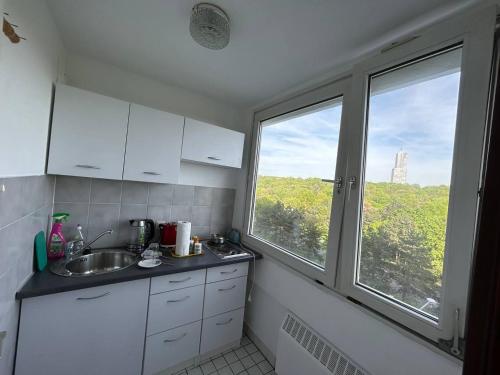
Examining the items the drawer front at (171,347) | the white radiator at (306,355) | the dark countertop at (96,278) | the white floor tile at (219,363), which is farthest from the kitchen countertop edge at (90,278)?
the white floor tile at (219,363)

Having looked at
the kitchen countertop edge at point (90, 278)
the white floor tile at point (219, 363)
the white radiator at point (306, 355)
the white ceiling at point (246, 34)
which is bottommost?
the white floor tile at point (219, 363)

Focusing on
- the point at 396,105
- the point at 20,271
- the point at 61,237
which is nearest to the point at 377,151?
the point at 396,105

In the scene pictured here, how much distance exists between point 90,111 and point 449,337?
7.21 ft

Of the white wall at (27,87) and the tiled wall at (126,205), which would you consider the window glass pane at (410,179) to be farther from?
the white wall at (27,87)

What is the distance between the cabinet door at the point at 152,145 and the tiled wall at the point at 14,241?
0.51 meters

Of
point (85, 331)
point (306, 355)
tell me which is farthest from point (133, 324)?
point (306, 355)

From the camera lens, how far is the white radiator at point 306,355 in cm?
113

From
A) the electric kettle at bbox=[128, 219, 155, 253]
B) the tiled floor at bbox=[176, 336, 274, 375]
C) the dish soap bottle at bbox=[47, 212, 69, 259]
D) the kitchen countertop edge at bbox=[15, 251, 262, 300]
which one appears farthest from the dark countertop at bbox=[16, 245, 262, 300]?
the tiled floor at bbox=[176, 336, 274, 375]

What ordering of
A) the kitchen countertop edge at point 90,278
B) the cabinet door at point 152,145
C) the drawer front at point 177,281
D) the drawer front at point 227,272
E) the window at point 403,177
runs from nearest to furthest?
the window at point 403,177 → the kitchen countertop edge at point 90,278 → the drawer front at point 177,281 → the cabinet door at point 152,145 → the drawer front at point 227,272

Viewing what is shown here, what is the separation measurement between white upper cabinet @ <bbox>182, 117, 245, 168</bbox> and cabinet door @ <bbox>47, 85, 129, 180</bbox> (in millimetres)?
464

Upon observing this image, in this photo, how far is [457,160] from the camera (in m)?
0.84

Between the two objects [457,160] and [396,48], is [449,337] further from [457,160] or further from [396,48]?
[396,48]

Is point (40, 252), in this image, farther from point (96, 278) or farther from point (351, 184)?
point (351, 184)

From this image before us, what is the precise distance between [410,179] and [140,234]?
1.90 m
